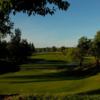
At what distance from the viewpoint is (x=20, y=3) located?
2170 cm

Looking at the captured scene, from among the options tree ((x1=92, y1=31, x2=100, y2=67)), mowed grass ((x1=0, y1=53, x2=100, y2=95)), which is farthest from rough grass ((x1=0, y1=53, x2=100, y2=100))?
tree ((x1=92, y1=31, x2=100, y2=67))

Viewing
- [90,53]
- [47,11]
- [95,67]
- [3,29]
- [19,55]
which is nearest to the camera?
[47,11]

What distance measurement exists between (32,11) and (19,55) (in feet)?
417

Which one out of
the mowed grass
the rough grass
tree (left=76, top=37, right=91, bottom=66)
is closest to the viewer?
the rough grass

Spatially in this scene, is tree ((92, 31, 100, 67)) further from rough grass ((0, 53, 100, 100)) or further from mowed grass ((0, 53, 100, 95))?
mowed grass ((0, 53, 100, 95))

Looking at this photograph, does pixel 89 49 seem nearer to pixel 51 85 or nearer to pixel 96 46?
pixel 96 46

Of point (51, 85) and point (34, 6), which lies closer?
point (34, 6)

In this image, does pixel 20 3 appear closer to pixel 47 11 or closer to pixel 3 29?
pixel 47 11

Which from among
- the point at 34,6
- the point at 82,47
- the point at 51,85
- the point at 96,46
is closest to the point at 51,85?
the point at 51,85

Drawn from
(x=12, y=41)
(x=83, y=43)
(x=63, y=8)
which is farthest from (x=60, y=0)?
(x=12, y=41)

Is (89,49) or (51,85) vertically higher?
(89,49)

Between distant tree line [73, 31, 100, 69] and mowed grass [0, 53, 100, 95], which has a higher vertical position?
distant tree line [73, 31, 100, 69]

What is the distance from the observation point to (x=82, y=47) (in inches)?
4966

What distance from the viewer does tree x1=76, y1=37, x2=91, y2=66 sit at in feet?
396
